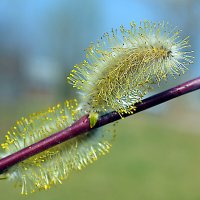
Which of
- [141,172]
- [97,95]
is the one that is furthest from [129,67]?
[141,172]

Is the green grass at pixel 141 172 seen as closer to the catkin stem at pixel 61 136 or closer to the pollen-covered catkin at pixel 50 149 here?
the pollen-covered catkin at pixel 50 149

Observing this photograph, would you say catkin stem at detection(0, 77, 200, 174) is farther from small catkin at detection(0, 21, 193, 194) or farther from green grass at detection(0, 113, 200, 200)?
green grass at detection(0, 113, 200, 200)

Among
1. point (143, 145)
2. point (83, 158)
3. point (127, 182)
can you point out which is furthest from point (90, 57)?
point (143, 145)

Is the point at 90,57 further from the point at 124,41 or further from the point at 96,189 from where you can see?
the point at 96,189

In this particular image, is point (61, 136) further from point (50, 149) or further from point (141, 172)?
point (141, 172)

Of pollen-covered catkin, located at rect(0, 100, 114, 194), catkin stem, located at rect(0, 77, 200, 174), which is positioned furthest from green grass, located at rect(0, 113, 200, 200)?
catkin stem, located at rect(0, 77, 200, 174)

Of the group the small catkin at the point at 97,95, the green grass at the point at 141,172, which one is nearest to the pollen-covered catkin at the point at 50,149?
the small catkin at the point at 97,95
